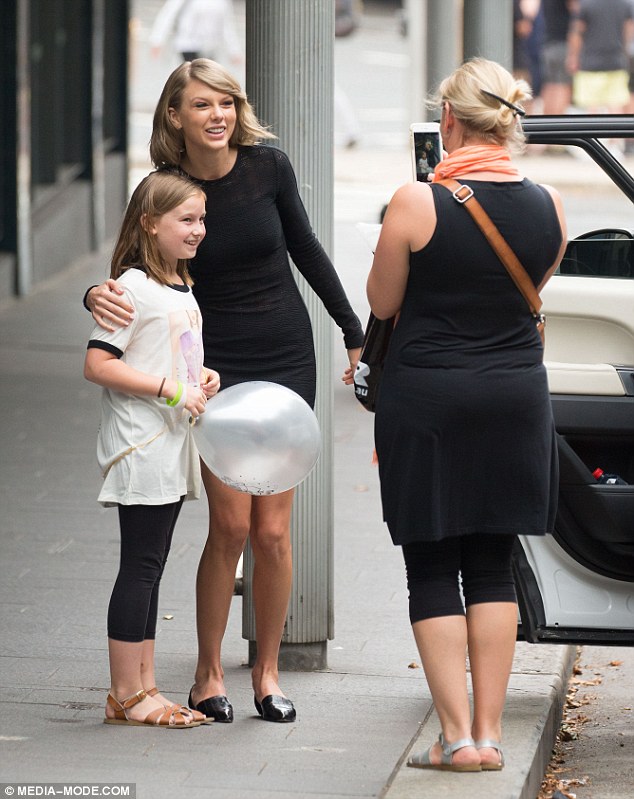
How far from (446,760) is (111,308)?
1413 millimetres

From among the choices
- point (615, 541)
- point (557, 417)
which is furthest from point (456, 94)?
point (615, 541)

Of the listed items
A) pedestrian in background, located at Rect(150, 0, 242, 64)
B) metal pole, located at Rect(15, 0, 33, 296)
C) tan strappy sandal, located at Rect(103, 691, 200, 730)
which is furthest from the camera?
pedestrian in background, located at Rect(150, 0, 242, 64)

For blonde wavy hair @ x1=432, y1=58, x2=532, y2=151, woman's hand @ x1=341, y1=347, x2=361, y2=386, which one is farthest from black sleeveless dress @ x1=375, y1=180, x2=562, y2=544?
woman's hand @ x1=341, y1=347, x2=361, y2=386

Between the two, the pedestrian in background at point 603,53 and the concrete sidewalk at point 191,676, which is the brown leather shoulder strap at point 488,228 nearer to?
the concrete sidewalk at point 191,676

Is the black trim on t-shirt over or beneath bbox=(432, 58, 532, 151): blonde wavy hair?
beneath

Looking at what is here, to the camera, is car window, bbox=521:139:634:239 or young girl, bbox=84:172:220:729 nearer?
young girl, bbox=84:172:220:729

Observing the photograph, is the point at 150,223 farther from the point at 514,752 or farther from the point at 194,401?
the point at 514,752

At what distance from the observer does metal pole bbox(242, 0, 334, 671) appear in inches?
191

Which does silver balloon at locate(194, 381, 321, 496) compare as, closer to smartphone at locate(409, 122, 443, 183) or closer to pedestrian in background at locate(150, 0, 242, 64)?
smartphone at locate(409, 122, 443, 183)

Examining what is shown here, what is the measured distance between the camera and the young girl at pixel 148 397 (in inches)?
164

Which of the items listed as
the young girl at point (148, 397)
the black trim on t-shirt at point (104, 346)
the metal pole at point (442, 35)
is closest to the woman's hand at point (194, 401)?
the young girl at point (148, 397)

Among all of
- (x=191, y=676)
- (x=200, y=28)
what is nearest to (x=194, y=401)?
(x=191, y=676)

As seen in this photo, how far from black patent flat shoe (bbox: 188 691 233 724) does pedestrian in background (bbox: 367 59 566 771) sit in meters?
0.63

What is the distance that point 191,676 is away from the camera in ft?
16.2
